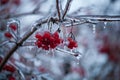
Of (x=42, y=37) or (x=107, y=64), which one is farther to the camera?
(x=107, y=64)

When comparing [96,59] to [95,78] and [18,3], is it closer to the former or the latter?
[95,78]

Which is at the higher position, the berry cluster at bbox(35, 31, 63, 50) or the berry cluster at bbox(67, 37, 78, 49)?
the berry cluster at bbox(35, 31, 63, 50)

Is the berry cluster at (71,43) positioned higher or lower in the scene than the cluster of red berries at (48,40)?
lower

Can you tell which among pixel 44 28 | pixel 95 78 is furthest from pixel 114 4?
pixel 44 28

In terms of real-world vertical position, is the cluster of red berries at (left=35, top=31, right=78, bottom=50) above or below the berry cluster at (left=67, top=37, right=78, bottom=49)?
above

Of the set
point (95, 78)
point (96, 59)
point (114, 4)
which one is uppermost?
point (114, 4)

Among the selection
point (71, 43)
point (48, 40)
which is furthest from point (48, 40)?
point (71, 43)

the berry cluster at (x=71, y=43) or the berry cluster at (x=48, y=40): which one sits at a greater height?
the berry cluster at (x=48, y=40)

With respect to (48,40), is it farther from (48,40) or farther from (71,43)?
(71,43)
